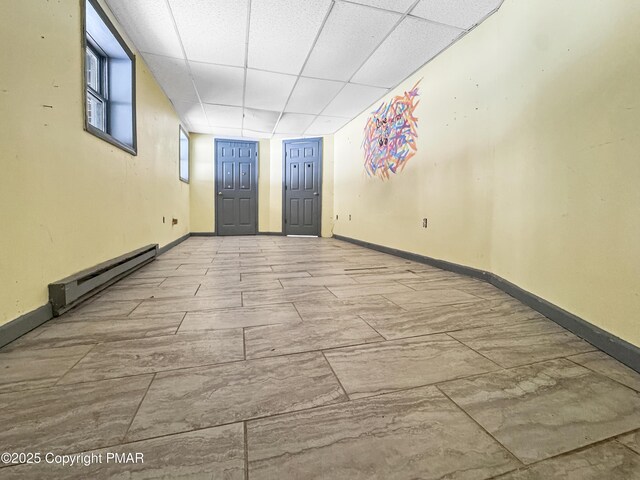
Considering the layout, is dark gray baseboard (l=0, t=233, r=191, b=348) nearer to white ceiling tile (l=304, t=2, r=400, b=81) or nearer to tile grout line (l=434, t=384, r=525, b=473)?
tile grout line (l=434, t=384, r=525, b=473)

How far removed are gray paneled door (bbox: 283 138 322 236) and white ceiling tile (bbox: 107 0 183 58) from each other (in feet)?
11.5

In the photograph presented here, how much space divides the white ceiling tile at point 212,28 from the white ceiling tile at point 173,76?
0.29m

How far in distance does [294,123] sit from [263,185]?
5.86ft

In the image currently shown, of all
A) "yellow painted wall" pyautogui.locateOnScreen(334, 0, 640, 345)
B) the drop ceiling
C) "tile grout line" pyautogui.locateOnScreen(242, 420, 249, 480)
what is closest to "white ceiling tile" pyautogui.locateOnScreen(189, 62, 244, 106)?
the drop ceiling

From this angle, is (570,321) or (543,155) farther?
(543,155)

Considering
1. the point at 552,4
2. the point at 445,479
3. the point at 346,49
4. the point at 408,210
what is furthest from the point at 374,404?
the point at 346,49

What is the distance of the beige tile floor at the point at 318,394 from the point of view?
2.11ft

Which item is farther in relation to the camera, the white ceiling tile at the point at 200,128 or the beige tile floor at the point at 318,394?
the white ceiling tile at the point at 200,128

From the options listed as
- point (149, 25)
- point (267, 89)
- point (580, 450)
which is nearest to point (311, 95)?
point (267, 89)

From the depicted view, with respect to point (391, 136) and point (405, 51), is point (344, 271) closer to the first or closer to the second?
point (391, 136)

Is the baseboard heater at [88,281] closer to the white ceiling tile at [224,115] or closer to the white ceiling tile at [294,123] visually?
the white ceiling tile at [224,115]

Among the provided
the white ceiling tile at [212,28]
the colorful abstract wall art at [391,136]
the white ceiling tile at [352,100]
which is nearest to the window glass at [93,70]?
the white ceiling tile at [212,28]

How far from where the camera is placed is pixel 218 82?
11.8 ft

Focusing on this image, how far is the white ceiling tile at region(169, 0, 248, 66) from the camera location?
2.23 metres
